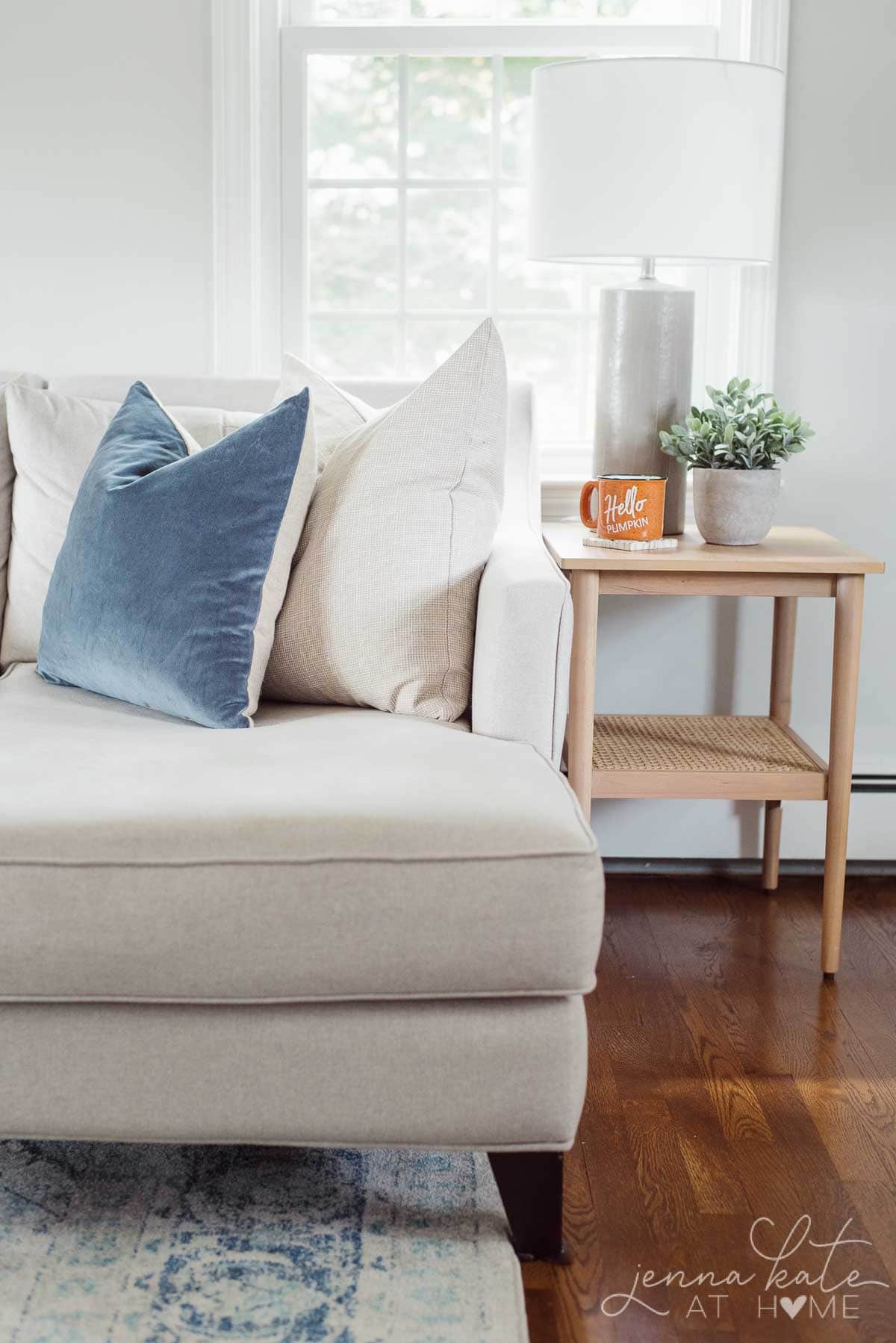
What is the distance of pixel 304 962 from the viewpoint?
130 centimetres

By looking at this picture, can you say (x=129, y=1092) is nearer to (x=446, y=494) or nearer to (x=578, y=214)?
(x=446, y=494)

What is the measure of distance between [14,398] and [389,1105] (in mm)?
1261

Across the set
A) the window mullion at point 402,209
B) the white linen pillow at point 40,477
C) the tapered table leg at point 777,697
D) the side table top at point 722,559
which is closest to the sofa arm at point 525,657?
the side table top at point 722,559

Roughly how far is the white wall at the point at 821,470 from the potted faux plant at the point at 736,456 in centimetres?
40

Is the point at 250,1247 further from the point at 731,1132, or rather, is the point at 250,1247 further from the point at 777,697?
the point at 777,697

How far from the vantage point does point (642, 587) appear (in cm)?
208

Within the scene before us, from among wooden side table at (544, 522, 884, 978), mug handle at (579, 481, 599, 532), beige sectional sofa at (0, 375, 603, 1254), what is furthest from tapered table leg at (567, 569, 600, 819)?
beige sectional sofa at (0, 375, 603, 1254)

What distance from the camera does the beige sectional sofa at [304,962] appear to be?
1.29 metres

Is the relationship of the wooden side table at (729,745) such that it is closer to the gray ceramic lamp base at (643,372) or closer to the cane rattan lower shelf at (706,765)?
the cane rattan lower shelf at (706,765)

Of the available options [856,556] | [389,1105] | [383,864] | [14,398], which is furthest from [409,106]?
[389,1105]

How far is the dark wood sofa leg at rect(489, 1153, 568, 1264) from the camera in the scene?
4.54ft

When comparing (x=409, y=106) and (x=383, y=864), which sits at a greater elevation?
(x=409, y=106)

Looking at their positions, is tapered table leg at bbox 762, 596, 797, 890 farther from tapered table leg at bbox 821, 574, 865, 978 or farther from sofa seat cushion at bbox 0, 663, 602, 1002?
sofa seat cushion at bbox 0, 663, 602, 1002

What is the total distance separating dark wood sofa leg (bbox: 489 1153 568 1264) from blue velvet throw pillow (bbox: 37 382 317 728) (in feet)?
2.03
